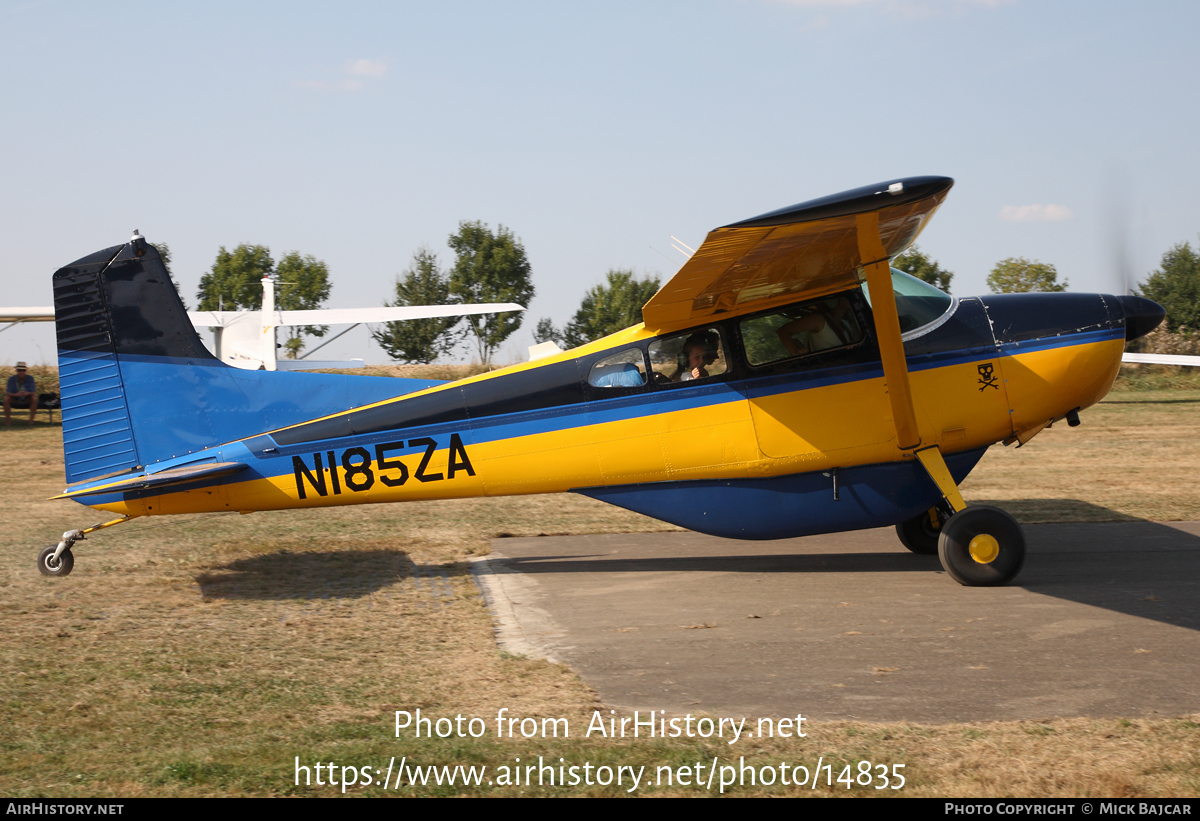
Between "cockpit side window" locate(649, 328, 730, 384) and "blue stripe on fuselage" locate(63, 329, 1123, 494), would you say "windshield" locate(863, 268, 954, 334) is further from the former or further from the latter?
"cockpit side window" locate(649, 328, 730, 384)

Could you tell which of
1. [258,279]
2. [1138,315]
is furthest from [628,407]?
[258,279]

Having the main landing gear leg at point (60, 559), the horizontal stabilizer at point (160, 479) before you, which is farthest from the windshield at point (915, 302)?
the main landing gear leg at point (60, 559)

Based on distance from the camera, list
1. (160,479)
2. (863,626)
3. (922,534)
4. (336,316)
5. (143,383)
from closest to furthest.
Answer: (863,626)
(160,479)
(143,383)
(922,534)
(336,316)

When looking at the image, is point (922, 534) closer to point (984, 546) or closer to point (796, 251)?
point (984, 546)

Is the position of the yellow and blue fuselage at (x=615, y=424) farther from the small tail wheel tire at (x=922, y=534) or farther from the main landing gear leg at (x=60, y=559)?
the small tail wheel tire at (x=922, y=534)

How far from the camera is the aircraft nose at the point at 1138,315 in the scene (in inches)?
302

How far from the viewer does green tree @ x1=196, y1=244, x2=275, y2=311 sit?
82812mm

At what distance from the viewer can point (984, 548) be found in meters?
7.16

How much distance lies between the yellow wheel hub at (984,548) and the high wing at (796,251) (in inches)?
92.2

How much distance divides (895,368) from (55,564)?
7.37 m

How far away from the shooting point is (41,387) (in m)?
27.5

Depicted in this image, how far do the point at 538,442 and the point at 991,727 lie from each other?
4402 mm

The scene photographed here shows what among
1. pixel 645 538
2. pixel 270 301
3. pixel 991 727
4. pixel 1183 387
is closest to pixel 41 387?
pixel 270 301
